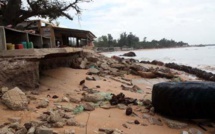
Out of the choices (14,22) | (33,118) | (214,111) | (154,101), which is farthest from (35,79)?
(14,22)

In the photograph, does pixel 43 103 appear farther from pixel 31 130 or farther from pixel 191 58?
pixel 191 58

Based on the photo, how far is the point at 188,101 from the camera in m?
5.13

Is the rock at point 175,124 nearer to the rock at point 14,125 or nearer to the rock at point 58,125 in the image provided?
the rock at point 58,125

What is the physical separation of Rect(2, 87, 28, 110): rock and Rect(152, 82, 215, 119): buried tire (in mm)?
2509

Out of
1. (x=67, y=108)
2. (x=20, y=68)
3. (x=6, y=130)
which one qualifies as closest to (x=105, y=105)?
(x=67, y=108)

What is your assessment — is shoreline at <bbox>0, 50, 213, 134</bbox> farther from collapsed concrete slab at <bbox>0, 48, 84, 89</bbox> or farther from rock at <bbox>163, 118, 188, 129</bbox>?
collapsed concrete slab at <bbox>0, 48, 84, 89</bbox>

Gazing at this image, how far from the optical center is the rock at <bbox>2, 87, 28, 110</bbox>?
4789 mm

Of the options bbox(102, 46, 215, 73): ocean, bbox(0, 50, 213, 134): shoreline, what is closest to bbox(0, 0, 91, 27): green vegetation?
bbox(0, 50, 213, 134): shoreline

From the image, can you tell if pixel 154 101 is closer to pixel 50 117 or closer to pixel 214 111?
pixel 214 111

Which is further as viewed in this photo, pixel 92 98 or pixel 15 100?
pixel 92 98

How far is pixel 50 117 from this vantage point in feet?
14.4

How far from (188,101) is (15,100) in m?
3.11

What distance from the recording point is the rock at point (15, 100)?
4.79 meters

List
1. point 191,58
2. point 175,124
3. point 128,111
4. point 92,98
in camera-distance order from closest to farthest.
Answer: point 175,124 → point 128,111 → point 92,98 → point 191,58
